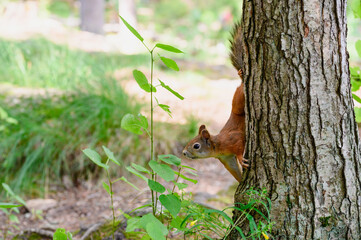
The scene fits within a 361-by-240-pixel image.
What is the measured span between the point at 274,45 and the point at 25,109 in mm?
3191

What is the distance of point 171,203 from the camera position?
147 cm

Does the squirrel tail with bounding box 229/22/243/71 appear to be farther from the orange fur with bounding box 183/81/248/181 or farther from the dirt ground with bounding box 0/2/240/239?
the dirt ground with bounding box 0/2/240/239

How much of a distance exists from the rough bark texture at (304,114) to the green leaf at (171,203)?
342 millimetres

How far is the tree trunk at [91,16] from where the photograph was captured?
424 inches

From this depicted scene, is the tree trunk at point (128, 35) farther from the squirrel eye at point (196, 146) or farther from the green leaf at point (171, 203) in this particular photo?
the green leaf at point (171, 203)

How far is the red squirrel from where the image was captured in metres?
1.91

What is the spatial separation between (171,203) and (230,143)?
22.6 inches

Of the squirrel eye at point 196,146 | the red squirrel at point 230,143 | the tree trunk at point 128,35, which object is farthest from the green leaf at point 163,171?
the tree trunk at point 128,35

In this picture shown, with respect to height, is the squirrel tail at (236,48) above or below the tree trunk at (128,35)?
below

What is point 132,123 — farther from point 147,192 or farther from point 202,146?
point 147,192

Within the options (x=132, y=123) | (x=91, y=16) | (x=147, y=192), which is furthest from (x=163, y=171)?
(x=91, y=16)

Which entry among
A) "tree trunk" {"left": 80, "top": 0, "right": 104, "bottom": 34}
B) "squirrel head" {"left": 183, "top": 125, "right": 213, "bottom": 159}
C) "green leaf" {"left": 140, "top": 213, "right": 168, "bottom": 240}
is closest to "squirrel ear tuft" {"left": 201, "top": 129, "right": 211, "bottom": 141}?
"squirrel head" {"left": 183, "top": 125, "right": 213, "bottom": 159}

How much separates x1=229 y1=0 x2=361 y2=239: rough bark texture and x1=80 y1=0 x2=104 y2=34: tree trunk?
31.8 feet

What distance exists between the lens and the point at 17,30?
26.2ft
